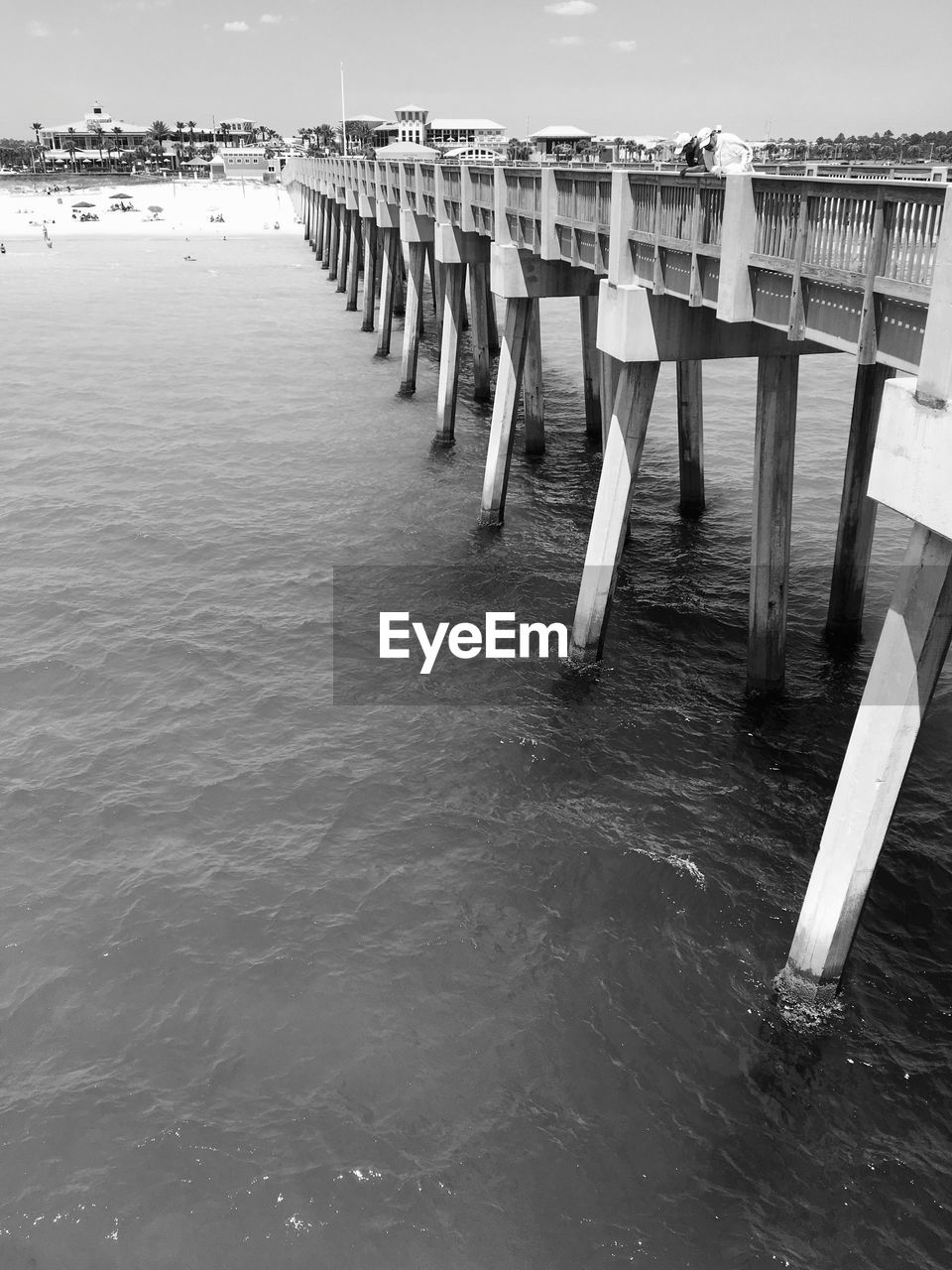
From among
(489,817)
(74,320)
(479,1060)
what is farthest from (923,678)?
(74,320)

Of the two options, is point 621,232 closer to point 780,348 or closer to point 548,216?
point 780,348

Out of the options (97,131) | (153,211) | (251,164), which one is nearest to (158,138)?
(97,131)

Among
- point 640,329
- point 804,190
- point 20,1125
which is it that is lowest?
point 20,1125

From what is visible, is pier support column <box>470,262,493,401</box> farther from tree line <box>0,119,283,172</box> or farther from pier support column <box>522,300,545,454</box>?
tree line <box>0,119,283,172</box>

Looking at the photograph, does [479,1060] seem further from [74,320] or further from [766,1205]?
[74,320]

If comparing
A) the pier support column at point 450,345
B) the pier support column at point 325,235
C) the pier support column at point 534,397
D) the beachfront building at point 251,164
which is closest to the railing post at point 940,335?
the pier support column at point 534,397

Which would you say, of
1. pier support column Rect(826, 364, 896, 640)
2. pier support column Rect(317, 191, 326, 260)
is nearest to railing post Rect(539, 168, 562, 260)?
pier support column Rect(826, 364, 896, 640)
